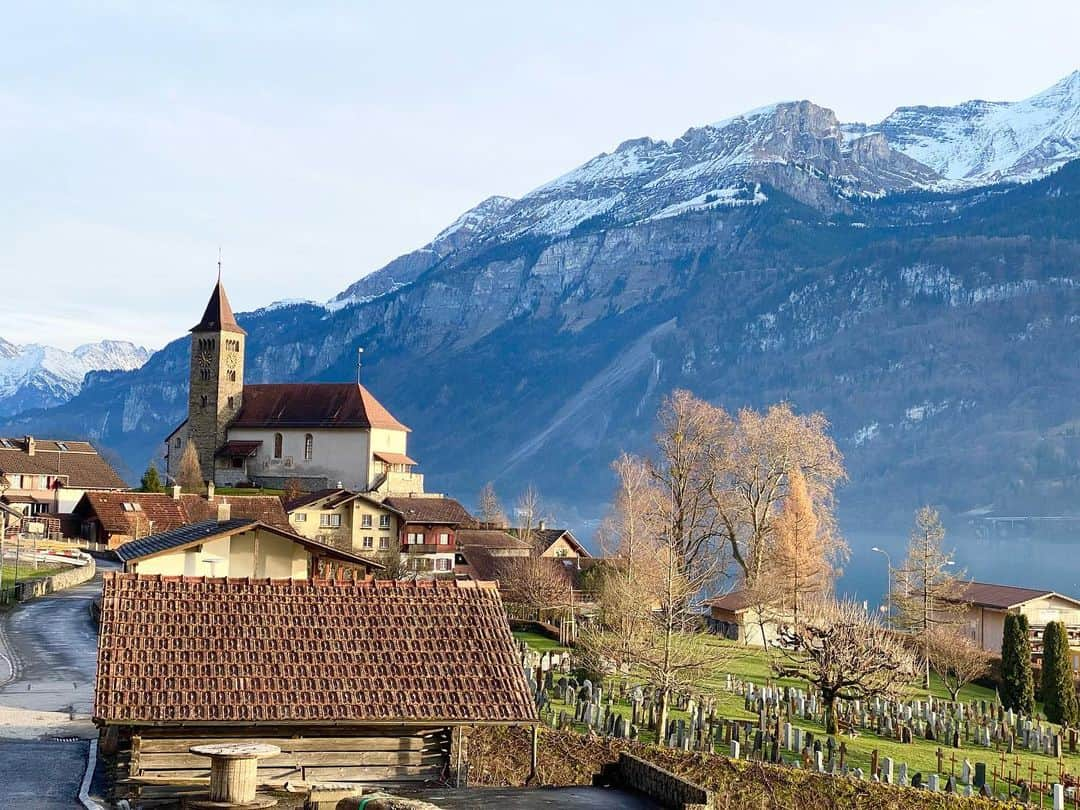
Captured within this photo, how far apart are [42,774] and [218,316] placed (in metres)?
103

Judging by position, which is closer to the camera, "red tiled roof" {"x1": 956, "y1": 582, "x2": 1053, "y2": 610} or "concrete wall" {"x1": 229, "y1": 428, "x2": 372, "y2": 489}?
"red tiled roof" {"x1": 956, "y1": 582, "x2": 1053, "y2": 610}

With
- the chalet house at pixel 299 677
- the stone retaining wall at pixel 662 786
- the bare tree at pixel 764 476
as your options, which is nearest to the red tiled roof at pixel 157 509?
the bare tree at pixel 764 476

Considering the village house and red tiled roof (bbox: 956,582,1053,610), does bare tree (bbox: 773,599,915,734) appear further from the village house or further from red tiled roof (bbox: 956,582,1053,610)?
the village house

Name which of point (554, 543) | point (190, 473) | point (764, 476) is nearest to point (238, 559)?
point (764, 476)

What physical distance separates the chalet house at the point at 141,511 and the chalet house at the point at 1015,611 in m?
38.6

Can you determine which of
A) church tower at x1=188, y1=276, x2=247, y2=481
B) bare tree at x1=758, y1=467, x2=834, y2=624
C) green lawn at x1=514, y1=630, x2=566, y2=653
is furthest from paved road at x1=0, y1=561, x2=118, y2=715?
church tower at x1=188, y1=276, x2=247, y2=481

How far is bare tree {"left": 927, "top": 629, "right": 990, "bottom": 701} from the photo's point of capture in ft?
184

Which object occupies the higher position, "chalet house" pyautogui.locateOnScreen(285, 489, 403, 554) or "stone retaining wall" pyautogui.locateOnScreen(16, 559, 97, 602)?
"chalet house" pyautogui.locateOnScreen(285, 489, 403, 554)

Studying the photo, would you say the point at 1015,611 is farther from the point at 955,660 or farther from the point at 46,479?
the point at 46,479

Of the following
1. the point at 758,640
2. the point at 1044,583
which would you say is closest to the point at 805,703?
the point at 758,640

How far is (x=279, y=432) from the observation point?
119188 mm

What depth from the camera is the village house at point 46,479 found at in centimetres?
10762

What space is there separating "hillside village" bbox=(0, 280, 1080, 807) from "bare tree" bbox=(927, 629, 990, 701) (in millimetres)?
181

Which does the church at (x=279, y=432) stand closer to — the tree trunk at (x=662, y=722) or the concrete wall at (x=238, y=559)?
the concrete wall at (x=238, y=559)
